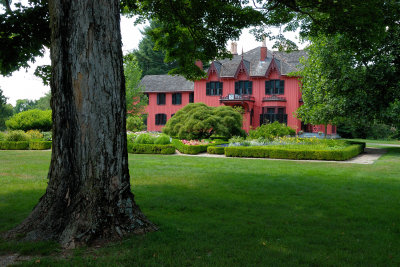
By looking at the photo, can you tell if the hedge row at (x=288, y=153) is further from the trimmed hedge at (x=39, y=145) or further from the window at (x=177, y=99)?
the window at (x=177, y=99)

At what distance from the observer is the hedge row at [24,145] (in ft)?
68.6

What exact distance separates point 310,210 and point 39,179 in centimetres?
728

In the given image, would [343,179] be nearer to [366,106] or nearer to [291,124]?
[366,106]

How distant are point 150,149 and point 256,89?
19.1 metres

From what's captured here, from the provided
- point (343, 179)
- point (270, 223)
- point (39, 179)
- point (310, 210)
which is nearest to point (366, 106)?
point (343, 179)

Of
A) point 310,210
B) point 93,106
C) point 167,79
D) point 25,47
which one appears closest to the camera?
point 93,106

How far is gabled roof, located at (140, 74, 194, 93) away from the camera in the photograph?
38781 millimetres

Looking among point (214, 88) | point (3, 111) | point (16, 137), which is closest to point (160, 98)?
point (214, 88)

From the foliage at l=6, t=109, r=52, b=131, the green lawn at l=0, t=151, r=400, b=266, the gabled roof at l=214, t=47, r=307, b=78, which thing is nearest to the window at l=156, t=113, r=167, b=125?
the gabled roof at l=214, t=47, r=307, b=78

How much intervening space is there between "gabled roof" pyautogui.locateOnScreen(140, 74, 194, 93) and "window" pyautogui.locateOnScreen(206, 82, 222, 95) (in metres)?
2.47

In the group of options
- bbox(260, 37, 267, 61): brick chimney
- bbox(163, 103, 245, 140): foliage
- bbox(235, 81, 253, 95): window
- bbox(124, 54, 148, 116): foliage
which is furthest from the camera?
bbox(124, 54, 148, 116): foliage

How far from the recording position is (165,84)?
4028 centimetres

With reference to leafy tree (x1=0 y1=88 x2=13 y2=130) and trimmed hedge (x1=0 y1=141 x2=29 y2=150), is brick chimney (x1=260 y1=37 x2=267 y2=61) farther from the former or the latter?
leafy tree (x1=0 y1=88 x2=13 y2=130)

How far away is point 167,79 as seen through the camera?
4116cm
